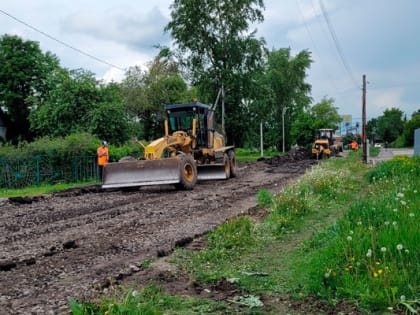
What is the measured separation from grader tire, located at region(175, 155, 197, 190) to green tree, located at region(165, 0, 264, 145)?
21754 mm

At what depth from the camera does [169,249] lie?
7.04m

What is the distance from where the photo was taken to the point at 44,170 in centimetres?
1950

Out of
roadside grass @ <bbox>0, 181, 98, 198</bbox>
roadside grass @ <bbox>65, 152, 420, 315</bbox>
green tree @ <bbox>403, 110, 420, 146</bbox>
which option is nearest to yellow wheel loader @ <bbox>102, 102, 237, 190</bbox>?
roadside grass @ <bbox>0, 181, 98, 198</bbox>

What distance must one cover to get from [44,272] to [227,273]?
2.26 metres

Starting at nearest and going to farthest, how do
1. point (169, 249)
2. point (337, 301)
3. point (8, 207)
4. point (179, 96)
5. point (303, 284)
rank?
1. point (337, 301)
2. point (303, 284)
3. point (169, 249)
4. point (8, 207)
5. point (179, 96)

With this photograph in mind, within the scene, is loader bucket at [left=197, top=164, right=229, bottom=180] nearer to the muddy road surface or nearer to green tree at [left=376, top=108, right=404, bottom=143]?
the muddy road surface

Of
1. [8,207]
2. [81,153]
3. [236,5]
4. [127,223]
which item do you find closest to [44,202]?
[8,207]

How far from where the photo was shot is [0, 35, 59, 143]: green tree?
43.5 m

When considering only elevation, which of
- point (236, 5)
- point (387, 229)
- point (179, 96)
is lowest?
A: point (387, 229)

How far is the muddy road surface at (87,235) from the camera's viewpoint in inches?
209

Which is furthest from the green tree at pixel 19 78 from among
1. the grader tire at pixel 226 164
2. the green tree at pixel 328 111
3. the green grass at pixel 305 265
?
the green tree at pixel 328 111

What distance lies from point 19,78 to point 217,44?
18.7m

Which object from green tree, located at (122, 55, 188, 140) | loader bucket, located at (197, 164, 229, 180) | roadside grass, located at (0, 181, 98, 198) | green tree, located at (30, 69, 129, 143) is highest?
green tree, located at (122, 55, 188, 140)

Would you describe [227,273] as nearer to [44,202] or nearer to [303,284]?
[303,284]
